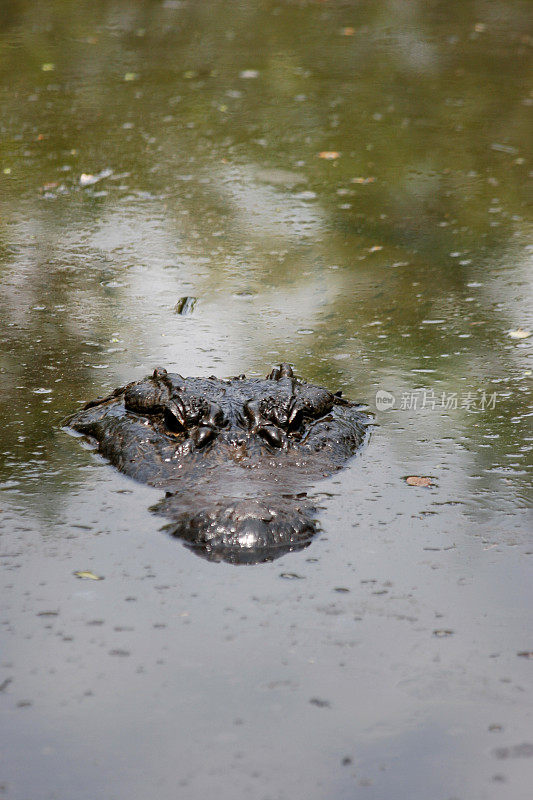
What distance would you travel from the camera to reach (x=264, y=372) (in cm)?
557

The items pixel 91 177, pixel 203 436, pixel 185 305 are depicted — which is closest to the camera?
pixel 203 436

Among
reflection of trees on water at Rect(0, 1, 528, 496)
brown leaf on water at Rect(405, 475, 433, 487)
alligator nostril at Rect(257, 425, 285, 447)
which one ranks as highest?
alligator nostril at Rect(257, 425, 285, 447)

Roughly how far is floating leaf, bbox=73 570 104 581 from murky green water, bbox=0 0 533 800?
37mm

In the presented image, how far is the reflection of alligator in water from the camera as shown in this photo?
12.3ft

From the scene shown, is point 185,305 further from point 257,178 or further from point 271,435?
point 257,178

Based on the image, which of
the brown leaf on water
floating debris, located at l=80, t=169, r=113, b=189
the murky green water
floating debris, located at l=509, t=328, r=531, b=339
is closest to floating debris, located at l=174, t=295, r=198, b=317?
the murky green water

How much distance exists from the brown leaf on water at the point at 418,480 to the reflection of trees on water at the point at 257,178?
80cm

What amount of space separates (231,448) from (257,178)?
5.09 m

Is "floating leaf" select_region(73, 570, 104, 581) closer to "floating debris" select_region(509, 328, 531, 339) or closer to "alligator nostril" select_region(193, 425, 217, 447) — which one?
"alligator nostril" select_region(193, 425, 217, 447)

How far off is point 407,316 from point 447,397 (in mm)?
1152

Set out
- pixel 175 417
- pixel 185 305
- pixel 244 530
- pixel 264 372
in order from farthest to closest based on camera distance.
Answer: pixel 185 305 < pixel 264 372 < pixel 175 417 < pixel 244 530

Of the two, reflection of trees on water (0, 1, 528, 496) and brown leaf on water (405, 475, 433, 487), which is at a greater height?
brown leaf on water (405, 475, 433, 487)

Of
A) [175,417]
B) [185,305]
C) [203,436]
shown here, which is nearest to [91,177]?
[185,305]

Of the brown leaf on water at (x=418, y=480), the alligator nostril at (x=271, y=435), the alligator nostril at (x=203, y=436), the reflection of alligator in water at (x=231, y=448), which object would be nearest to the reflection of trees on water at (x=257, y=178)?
the reflection of alligator in water at (x=231, y=448)
